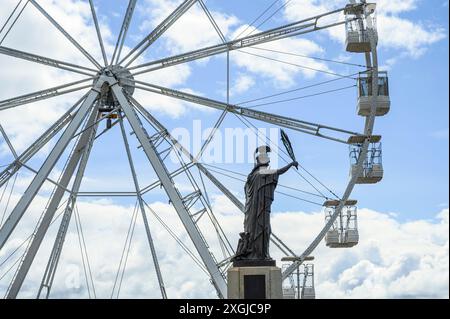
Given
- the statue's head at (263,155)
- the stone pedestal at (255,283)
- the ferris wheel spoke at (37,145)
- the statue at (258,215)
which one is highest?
the ferris wheel spoke at (37,145)

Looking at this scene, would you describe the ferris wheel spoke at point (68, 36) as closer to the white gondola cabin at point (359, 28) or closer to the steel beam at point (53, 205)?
the steel beam at point (53, 205)

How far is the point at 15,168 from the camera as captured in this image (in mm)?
21594

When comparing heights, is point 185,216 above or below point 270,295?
above

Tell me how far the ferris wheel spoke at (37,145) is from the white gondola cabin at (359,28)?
7.52 metres

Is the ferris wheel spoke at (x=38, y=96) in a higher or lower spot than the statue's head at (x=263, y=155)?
higher

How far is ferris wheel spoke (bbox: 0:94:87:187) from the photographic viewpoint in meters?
21.6

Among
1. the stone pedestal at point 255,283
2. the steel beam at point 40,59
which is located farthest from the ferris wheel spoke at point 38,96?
the stone pedestal at point 255,283

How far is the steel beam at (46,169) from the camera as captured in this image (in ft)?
65.7

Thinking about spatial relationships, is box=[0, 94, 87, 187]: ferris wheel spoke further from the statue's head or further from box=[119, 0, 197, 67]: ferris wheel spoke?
the statue's head

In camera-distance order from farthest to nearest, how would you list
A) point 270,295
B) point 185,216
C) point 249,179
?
1. point 185,216
2. point 249,179
3. point 270,295

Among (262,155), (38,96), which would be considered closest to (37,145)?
(38,96)

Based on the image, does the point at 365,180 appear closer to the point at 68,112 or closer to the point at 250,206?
the point at 250,206
